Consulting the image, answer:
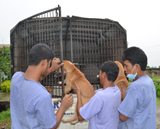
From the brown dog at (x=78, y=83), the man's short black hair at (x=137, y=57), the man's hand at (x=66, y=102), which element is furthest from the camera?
the brown dog at (x=78, y=83)

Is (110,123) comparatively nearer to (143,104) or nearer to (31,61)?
(143,104)

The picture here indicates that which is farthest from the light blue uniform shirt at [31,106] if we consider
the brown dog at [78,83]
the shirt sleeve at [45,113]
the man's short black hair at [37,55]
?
the brown dog at [78,83]

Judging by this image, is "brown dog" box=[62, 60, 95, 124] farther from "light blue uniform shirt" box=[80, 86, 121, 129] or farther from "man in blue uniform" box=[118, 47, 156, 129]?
"man in blue uniform" box=[118, 47, 156, 129]

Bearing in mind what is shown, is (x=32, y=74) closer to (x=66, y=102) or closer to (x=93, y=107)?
(x=66, y=102)

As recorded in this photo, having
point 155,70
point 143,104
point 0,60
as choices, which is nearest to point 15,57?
point 143,104

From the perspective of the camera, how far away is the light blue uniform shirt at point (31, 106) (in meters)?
1.17

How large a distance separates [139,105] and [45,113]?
1.18 metres

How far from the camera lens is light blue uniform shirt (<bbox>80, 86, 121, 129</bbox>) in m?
1.57

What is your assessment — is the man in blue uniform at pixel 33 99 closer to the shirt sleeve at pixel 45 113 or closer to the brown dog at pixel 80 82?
the shirt sleeve at pixel 45 113

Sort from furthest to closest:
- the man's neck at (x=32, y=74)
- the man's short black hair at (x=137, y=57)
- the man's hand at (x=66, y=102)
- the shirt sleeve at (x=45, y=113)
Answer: the man's short black hair at (x=137, y=57), the man's hand at (x=66, y=102), the man's neck at (x=32, y=74), the shirt sleeve at (x=45, y=113)

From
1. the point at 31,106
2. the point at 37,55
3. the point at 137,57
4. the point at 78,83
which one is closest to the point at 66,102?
the point at 31,106

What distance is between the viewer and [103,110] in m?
1.61

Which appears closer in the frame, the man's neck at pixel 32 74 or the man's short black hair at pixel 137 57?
the man's neck at pixel 32 74

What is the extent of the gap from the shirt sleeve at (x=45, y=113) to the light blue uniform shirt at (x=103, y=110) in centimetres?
51
